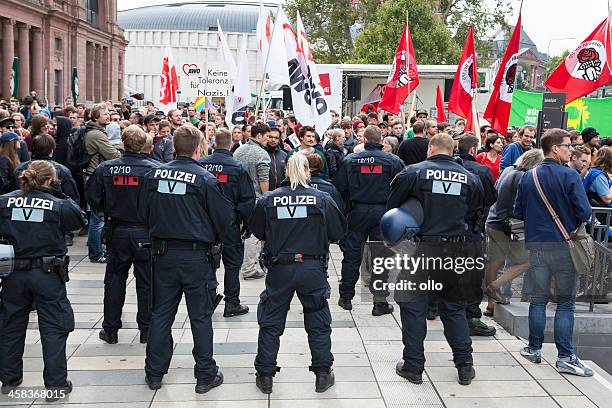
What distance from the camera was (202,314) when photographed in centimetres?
607

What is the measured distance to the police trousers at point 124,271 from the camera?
→ 6.95 metres

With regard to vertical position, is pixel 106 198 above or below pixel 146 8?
below

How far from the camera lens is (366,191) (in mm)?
8336

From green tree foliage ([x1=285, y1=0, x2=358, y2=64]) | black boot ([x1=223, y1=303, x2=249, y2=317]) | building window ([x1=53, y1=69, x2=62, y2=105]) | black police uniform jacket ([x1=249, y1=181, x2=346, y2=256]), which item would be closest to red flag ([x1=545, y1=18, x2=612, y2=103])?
black boot ([x1=223, y1=303, x2=249, y2=317])

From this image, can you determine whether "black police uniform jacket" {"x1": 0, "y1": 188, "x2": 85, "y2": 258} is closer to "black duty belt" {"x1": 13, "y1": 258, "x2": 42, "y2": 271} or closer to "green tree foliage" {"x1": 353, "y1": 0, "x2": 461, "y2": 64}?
"black duty belt" {"x1": 13, "y1": 258, "x2": 42, "y2": 271}

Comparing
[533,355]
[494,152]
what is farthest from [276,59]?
[533,355]

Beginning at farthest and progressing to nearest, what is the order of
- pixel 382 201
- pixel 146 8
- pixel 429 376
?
1. pixel 146 8
2. pixel 382 201
3. pixel 429 376

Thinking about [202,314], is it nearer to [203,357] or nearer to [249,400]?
[203,357]

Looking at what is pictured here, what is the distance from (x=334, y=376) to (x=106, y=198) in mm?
2682

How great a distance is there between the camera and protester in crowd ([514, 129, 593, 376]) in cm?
664

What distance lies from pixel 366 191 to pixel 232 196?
5.05 feet

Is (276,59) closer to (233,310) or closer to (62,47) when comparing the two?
(233,310)

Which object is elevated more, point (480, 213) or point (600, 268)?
point (480, 213)

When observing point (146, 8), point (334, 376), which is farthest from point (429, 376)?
point (146, 8)
